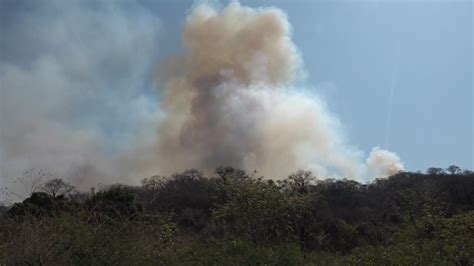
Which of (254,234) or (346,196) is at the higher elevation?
(346,196)

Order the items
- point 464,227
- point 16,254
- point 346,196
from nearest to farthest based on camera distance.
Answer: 1. point 16,254
2. point 464,227
3. point 346,196

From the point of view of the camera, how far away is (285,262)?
1173 cm

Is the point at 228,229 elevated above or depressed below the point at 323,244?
below

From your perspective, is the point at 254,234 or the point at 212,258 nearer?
the point at 212,258

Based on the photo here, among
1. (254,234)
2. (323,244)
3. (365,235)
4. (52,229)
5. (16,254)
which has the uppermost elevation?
(365,235)

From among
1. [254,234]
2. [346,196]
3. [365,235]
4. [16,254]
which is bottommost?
[16,254]

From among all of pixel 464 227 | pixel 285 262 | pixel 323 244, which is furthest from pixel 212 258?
pixel 323 244

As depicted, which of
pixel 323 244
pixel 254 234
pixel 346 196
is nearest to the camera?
pixel 254 234

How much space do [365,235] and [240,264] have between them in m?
17.9

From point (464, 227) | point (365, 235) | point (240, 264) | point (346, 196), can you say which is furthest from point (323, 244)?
point (346, 196)

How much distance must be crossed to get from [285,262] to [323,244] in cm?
1211

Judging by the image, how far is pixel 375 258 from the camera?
11.9 m

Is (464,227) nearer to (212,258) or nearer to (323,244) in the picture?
(212,258)

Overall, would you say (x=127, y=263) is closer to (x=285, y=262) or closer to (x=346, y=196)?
(x=285, y=262)
